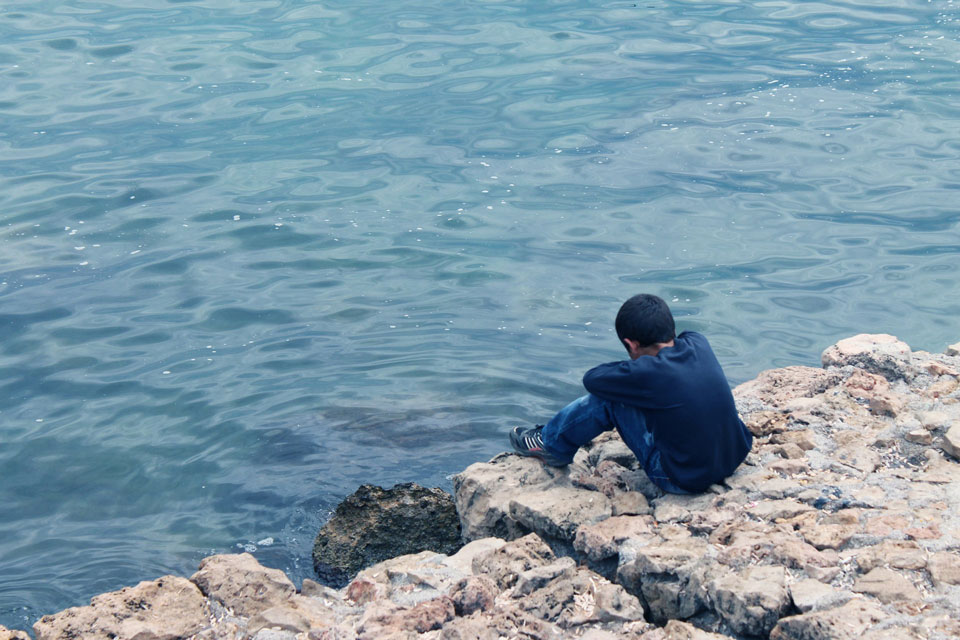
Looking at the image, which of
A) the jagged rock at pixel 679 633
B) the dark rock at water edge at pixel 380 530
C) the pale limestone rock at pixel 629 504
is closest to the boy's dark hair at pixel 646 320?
the pale limestone rock at pixel 629 504

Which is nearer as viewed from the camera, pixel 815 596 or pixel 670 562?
pixel 815 596

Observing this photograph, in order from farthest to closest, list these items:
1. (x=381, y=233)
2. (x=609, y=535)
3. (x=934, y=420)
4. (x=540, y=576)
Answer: (x=381, y=233) < (x=934, y=420) < (x=609, y=535) < (x=540, y=576)

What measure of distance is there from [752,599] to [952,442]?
67.2 inches

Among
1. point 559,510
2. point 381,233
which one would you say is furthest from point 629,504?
point 381,233

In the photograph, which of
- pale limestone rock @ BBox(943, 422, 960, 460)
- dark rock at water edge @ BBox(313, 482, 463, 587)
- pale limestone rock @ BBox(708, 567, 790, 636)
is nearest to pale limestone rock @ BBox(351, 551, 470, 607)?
dark rock at water edge @ BBox(313, 482, 463, 587)

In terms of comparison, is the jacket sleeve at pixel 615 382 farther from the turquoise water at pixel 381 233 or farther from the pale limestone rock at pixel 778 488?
the turquoise water at pixel 381 233

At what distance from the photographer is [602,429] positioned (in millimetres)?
5223

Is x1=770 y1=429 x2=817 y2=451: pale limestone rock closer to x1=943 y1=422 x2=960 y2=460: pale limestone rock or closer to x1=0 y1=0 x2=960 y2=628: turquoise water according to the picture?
x1=943 y1=422 x2=960 y2=460: pale limestone rock

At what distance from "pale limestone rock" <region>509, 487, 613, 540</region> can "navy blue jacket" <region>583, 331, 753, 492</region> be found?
0.41 meters

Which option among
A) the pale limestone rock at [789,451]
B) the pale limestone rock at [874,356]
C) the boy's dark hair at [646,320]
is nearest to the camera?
the boy's dark hair at [646,320]

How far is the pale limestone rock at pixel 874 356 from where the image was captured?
6.22 meters

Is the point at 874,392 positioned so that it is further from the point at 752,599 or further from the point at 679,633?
the point at 679,633

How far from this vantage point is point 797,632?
370 cm

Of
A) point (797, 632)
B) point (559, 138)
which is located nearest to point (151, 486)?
point (797, 632)
